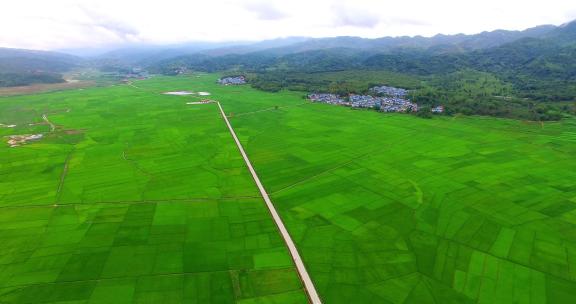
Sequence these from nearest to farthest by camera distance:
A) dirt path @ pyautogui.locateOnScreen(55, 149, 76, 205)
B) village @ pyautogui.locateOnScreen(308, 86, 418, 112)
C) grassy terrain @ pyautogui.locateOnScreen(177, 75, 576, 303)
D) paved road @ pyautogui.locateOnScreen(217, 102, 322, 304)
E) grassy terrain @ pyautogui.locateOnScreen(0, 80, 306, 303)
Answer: paved road @ pyautogui.locateOnScreen(217, 102, 322, 304)
grassy terrain @ pyautogui.locateOnScreen(0, 80, 306, 303)
grassy terrain @ pyautogui.locateOnScreen(177, 75, 576, 303)
dirt path @ pyautogui.locateOnScreen(55, 149, 76, 205)
village @ pyautogui.locateOnScreen(308, 86, 418, 112)

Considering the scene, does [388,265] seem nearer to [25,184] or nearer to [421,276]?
[421,276]

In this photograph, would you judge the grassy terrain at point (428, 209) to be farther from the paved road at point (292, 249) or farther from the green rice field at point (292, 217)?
the paved road at point (292, 249)

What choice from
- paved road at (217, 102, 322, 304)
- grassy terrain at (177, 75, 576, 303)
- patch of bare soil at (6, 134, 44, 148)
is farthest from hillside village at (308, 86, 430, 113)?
patch of bare soil at (6, 134, 44, 148)

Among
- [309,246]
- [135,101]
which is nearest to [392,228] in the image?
[309,246]

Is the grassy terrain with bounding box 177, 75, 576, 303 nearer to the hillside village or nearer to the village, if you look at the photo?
the hillside village

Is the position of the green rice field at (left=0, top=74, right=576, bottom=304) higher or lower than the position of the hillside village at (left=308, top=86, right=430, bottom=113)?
lower

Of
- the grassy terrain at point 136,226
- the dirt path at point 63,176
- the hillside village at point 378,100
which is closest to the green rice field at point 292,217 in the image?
the grassy terrain at point 136,226
